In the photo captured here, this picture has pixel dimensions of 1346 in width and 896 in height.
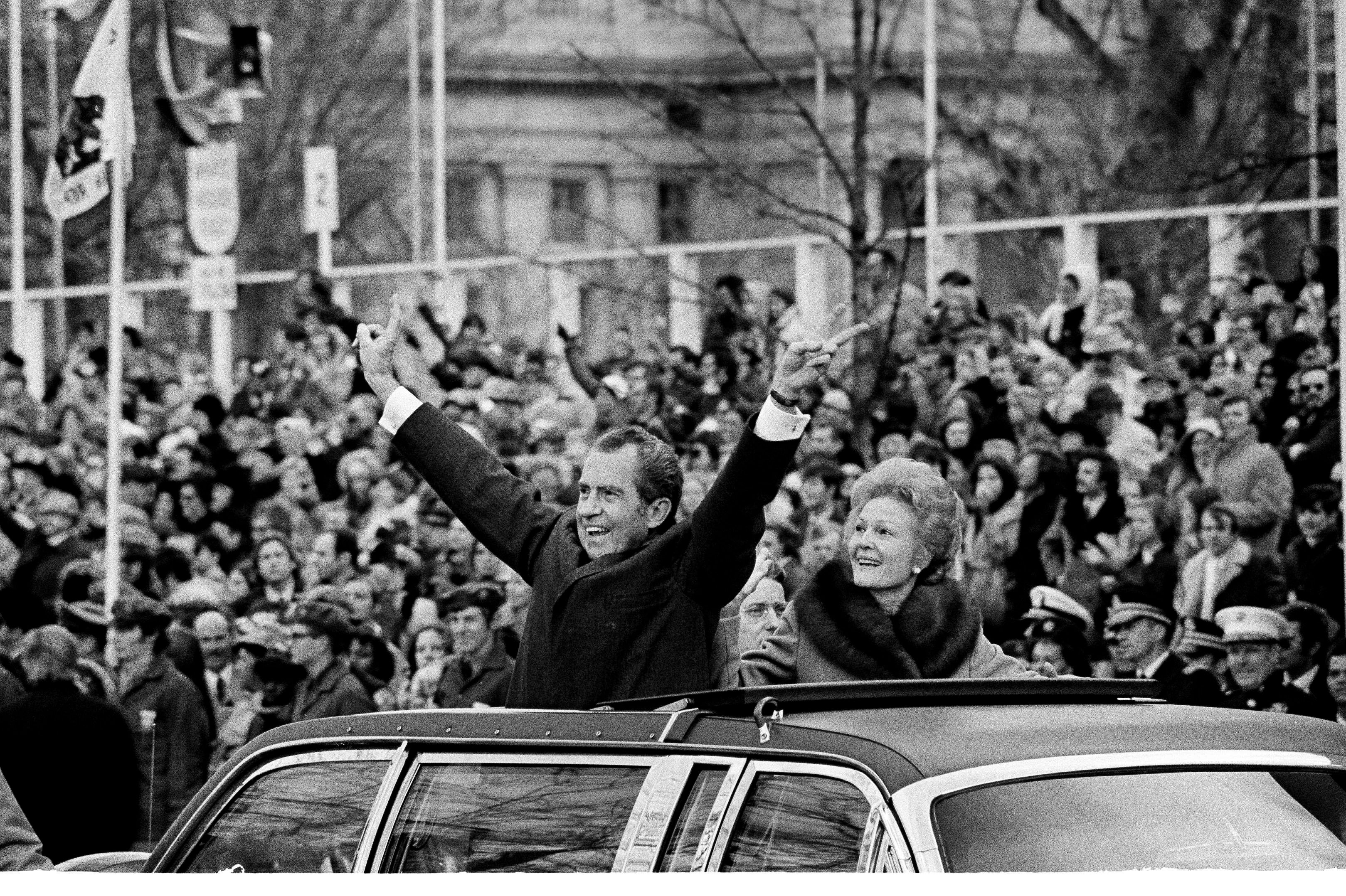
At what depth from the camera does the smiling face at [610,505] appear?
5.70m

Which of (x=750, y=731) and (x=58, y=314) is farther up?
(x=58, y=314)

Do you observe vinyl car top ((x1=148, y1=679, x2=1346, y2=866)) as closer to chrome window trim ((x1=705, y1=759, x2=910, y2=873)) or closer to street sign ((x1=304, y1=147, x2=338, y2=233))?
chrome window trim ((x1=705, y1=759, x2=910, y2=873))

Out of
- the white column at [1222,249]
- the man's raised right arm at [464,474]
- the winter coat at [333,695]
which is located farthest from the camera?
the white column at [1222,249]

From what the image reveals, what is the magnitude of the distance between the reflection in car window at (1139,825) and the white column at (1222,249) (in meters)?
13.2

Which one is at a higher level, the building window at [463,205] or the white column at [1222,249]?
the building window at [463,205]

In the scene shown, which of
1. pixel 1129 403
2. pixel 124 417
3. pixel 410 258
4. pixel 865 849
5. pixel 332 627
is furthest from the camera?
pixel 410 258

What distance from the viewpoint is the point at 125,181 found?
1502 centimetres

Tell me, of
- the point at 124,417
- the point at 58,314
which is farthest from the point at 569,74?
the point at 124,417

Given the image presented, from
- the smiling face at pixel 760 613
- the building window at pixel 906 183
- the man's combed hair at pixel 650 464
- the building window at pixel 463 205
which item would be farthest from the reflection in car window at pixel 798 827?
the building window at pixel 463 205

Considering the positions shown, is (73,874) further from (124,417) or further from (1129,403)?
(124,417)

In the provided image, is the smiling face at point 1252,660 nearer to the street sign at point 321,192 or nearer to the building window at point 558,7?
the street sign at point 321,192

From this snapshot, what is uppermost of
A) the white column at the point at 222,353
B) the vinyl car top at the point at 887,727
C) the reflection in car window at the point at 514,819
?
the white column at the point at 222,353

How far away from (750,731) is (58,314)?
89.7ft

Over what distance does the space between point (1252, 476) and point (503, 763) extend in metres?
7.41
